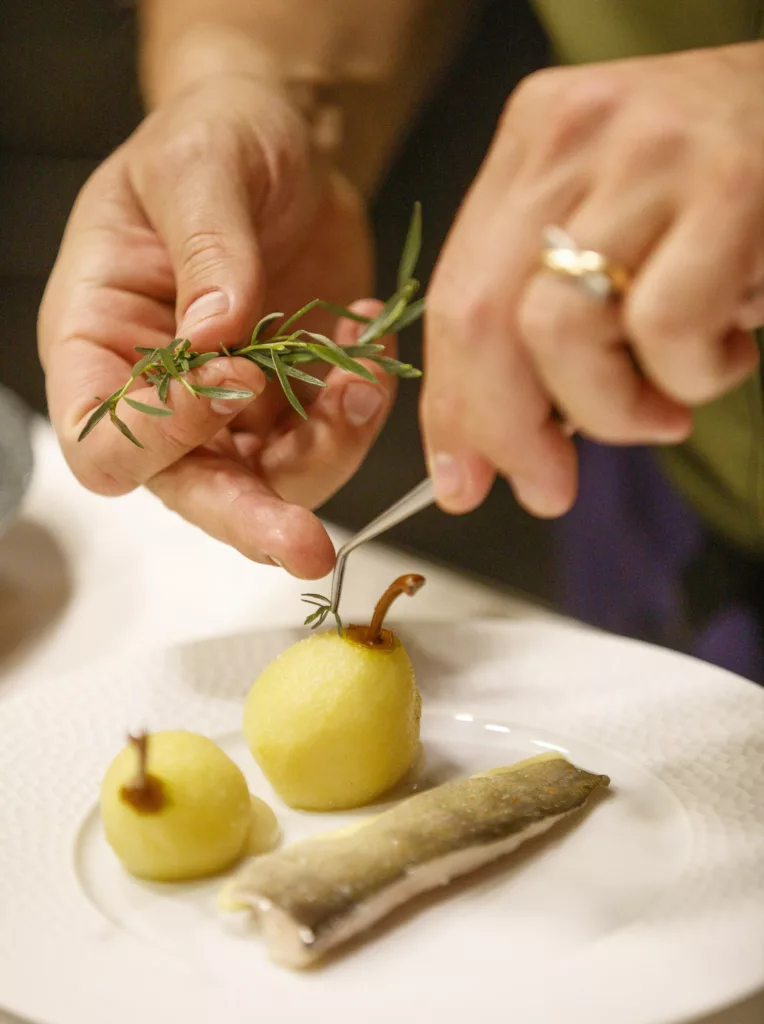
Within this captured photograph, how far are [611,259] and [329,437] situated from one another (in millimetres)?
524

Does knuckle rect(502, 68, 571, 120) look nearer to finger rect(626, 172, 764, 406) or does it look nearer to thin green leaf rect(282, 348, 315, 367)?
finger rect(626, 172, 764, 406)

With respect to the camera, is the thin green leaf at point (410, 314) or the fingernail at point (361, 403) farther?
the fingernail at point (361, 403)

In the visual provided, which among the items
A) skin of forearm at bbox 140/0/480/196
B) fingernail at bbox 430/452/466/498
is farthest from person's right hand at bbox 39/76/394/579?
fingernail at bbox 430/452/466/498

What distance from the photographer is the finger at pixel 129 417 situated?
31.9 inches

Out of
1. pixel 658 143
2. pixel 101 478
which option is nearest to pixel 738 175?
pixel 658 143

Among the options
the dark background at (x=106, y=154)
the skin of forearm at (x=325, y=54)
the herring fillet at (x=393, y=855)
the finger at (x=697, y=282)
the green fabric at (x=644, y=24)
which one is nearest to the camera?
the finger at (x=697, y=282)

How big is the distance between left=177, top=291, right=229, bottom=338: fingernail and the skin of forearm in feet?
1.28

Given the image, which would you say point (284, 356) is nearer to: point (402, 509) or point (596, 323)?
point (402, 509)

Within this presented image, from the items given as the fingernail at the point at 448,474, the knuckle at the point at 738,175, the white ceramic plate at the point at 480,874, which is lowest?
the white ceramic plate at the point at 480,874

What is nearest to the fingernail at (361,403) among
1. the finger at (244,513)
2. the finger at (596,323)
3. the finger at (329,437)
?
the finger at (329,437)

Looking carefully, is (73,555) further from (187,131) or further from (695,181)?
(695,181)

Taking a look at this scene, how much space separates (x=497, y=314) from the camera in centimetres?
51

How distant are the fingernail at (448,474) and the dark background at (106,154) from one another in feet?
4.64

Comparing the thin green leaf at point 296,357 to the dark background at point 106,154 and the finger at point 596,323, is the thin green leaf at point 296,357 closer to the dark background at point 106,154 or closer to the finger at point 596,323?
the finger at point 596,323
